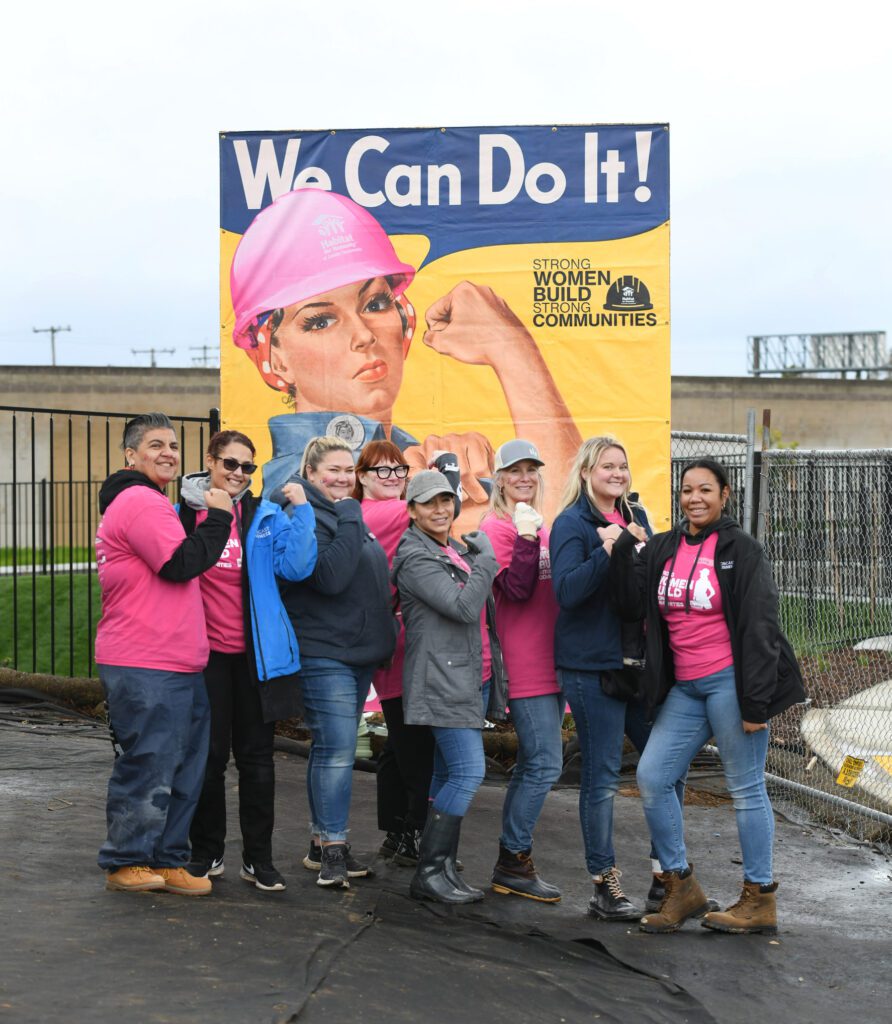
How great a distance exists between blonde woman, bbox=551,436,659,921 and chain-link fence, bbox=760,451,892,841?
2081 millimetres

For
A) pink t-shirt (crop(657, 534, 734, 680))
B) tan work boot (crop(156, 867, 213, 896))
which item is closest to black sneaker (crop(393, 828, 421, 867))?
tan work boot (crop(156, 867, 213, 896))

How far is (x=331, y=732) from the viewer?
16.5 feet

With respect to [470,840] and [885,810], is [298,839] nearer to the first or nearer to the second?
[470,840]

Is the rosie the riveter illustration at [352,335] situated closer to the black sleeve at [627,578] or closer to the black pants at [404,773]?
the black pants at [404,773]

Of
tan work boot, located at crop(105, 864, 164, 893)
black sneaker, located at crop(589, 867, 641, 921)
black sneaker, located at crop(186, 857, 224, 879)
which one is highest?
tan work boot, located at crop(105, 864, 164, 893)

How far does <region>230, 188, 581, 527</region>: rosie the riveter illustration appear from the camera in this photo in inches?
299

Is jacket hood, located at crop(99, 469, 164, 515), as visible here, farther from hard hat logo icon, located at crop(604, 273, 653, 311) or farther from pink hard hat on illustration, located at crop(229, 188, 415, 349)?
hard hat logo icon, located at crop(604, 273, 653, 311)

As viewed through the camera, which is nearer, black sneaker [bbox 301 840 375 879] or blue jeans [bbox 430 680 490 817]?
blue jeans [bbox 430 680 490 817]

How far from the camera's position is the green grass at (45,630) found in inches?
456

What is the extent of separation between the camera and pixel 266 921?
14.6ft

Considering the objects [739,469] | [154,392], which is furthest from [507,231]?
[154,392]

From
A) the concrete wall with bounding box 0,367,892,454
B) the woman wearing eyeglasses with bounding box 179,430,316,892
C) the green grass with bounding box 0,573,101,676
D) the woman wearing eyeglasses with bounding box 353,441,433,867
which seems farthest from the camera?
the concrete wall with bounding box 0,367,892,454

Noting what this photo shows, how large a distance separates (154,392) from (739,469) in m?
29.5

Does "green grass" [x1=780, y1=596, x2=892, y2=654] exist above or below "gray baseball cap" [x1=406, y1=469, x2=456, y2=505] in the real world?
below
